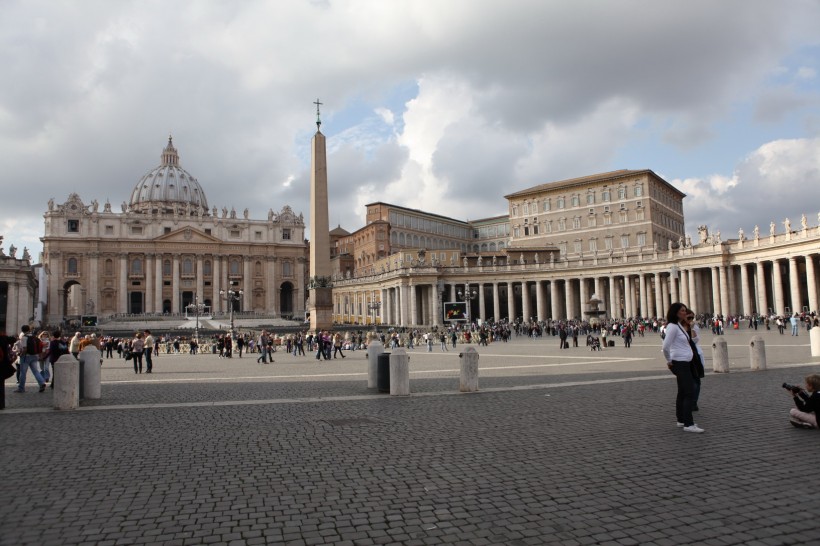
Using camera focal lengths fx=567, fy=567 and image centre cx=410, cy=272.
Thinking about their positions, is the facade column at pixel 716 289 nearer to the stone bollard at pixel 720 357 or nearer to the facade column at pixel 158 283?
the stone bollard at pixel 720 357

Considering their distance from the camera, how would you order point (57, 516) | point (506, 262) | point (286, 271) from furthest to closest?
point (286, 271), point (506, 262), point (57, 516)

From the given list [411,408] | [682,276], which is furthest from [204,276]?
[411,408]

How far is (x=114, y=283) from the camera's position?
97.9 m

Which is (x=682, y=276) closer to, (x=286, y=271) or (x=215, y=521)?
(x=215, y=521)

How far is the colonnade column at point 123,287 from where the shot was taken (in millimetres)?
96812

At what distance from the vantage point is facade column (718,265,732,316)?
5497 cm

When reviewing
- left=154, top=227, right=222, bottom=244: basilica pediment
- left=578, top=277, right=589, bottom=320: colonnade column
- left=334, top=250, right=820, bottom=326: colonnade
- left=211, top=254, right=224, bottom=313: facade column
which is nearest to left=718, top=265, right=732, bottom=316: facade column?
left=334, top=250, right=820, bottom=326: colonnade

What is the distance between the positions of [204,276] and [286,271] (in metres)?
15.6

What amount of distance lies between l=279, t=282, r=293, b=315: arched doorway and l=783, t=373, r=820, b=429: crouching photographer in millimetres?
108905

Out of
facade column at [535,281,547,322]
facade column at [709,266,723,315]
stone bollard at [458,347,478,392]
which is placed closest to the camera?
stone bollard at [458,347,478,392]

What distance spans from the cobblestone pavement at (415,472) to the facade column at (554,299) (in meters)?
58.3

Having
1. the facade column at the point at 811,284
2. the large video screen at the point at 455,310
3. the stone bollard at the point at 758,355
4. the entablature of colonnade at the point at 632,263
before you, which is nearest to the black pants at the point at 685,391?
the stone bollard at the point at 758,355

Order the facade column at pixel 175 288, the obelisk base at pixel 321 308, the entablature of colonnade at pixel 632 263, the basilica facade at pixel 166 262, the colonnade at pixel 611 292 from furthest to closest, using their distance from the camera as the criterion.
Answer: the facade column at pixel 175 288
the basilica facade at pixel 166 262
the colonnade at pixel 611 292
the entablature of colonnade at pixel 632 263
the obelisk base at pixel 321 308

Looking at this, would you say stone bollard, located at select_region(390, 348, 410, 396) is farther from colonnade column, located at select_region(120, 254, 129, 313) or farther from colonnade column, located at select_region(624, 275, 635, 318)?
colonnade column, located at select_region(120, 254, 129, 313)
